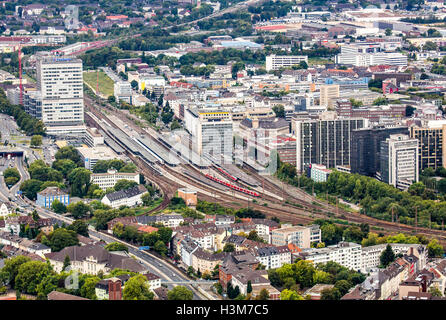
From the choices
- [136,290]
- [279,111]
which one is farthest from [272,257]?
[279,111]

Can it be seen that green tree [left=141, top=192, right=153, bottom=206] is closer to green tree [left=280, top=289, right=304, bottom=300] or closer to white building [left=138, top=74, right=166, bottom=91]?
green tree [left=280, top=289, right=304, bottom=300]

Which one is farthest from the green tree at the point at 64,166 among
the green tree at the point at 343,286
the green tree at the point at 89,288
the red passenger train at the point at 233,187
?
the green tree at the point at 343,286

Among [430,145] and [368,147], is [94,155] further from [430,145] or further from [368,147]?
[430,145]

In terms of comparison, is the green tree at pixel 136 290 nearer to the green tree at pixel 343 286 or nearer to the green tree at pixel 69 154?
the green tree at pixel 343 286

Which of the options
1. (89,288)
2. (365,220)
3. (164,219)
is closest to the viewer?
(89,288)

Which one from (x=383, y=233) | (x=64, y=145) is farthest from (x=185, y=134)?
(x=383, y=233)
